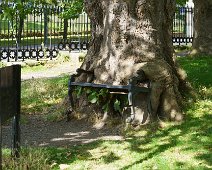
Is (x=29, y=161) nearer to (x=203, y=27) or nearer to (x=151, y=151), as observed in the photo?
(x=151, y=151)

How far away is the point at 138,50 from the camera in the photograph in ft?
28.7

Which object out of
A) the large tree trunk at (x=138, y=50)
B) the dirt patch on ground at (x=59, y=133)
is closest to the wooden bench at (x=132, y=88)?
the large tree trunk at (x=138, y=50)

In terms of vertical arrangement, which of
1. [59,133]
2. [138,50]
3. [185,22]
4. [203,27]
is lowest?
[59,133]

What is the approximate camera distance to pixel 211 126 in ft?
26.2

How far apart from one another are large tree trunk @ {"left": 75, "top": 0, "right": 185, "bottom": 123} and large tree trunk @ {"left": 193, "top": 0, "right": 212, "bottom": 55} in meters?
9.26

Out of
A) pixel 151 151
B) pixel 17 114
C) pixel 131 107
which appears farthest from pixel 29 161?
pixel 131 107

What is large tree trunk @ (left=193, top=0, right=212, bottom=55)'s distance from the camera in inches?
711

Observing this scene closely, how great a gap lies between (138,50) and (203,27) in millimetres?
10136

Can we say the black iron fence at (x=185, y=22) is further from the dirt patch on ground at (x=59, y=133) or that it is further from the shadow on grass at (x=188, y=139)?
the shadow on grass at (x=188, y=139)

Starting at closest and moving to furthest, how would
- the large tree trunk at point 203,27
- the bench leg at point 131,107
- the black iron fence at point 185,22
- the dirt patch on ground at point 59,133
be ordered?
1. the dirt patch on ground at point 59,133
2. the bench leg at point 131,107
3. the large tree trunk at point 203,27
4. the black iron fence at point 185,22

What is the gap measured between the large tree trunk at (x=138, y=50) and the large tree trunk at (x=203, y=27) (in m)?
9.26

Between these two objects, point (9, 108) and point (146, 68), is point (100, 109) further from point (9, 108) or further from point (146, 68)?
point (9, 108)

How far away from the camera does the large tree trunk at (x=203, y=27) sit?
18047mm

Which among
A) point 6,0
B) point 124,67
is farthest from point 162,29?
point 6,0
